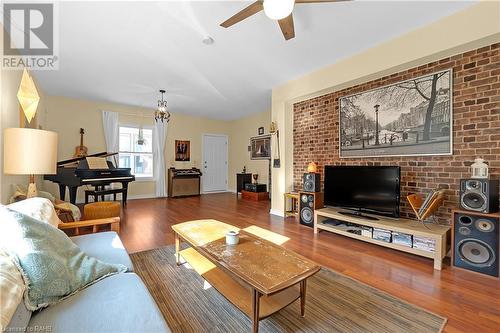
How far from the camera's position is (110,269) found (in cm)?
128

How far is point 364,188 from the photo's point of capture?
114 inches

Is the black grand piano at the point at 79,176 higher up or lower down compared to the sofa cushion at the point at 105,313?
higher up

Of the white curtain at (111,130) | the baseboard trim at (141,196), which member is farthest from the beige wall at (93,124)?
the white curtain at (111,130)

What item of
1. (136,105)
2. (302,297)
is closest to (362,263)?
(302,297)

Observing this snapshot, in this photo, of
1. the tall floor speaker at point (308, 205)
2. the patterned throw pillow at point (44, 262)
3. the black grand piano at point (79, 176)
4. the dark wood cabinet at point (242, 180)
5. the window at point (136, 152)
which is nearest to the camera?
the patterned throw pillow at point (44, 262)

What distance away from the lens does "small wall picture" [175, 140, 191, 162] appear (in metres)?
6.83

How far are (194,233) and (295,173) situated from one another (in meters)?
2.74

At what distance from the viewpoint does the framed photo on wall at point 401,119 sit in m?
2.50

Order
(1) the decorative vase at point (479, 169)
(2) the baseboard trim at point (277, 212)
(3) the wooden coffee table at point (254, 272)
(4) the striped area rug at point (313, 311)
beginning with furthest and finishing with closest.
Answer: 1. (2) the baseboard trim at point (277, 212)
2. (1) the decorative vase at point (479, 169)
3. (4) the striped area rug at point (313, 311)
4. (3) the wooden coffee table at point (254, 272)

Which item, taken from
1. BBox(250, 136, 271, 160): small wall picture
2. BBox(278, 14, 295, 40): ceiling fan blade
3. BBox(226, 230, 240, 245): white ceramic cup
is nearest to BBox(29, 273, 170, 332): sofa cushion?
BBox(226, 230, 240, 245): white ceramic cup

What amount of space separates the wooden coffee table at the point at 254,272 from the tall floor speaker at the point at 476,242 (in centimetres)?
168

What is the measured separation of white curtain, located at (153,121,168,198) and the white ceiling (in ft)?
6.30

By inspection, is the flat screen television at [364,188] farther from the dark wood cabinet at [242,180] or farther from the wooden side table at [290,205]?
the dark wood cabinet at [242,180]

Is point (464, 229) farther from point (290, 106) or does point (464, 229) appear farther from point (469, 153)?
point (290, 106)
